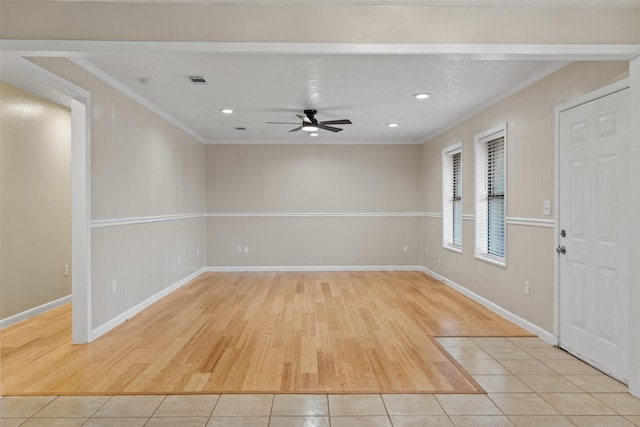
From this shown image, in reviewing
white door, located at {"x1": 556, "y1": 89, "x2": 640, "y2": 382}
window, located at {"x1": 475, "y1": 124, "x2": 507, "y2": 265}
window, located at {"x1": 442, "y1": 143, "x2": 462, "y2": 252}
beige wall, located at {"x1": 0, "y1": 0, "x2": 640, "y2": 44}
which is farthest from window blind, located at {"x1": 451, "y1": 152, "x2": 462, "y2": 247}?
beige wall, located at {"x1": 0, "y1": 0, "x2": 640, "y2": 44}

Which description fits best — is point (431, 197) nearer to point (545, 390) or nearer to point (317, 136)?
point (317, 136)

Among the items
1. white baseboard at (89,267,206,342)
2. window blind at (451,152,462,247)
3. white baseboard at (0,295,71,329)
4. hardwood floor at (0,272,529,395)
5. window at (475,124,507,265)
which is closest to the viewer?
hardwood floor at (0,272,529,395)

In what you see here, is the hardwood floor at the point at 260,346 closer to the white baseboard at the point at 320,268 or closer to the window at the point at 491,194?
the window at the point at 491,194

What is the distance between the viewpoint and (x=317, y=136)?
752 cm

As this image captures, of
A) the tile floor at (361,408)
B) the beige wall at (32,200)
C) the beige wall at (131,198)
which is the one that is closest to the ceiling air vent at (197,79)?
the beige wall at (131,198)

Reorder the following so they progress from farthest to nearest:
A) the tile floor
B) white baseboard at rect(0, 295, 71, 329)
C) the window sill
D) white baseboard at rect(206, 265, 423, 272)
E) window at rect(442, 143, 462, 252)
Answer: white baseboard at rect(206, 265, 423, 272)
window at rect(442, 143, 462, 252)
the window sill
white baseboard at rect(0, 295, 71, 329)
the tile floor

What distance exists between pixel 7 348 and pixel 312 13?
3.79 metres

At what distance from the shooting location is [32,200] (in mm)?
4715

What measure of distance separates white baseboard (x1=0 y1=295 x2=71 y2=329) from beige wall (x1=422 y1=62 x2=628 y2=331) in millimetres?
5287

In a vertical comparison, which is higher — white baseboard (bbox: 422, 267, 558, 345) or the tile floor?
white baseboard (bbox: 422, 267, 558, 345)

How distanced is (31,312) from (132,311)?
42.7 inches

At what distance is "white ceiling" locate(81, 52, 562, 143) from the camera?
372 centimetres

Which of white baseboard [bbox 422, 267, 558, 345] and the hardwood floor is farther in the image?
white baseboard [bbox 422, 267, 558, 345]

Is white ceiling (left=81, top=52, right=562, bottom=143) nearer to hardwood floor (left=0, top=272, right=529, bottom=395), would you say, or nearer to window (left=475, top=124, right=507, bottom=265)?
window (left=475, top=124, right=507, bottom=265)
